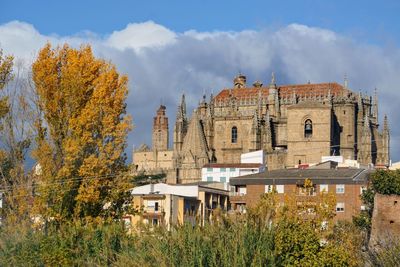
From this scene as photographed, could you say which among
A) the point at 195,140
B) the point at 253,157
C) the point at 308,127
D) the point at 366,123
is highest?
the point at 366,123

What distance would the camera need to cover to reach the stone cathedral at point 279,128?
312ft

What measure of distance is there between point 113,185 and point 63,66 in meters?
5.87

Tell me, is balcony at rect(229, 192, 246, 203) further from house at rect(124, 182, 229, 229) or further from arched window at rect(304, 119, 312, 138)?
arched window at rect(304, 119, 312, 138)

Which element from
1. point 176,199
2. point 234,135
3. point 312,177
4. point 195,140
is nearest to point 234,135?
point 234,135

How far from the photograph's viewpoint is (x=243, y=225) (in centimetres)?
2561

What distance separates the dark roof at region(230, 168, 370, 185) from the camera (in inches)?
2432

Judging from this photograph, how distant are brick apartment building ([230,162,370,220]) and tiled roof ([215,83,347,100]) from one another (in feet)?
114

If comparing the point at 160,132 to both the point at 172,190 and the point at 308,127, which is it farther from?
the point at 172,190

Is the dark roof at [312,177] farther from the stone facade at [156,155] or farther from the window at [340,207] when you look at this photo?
the stone facade at [156,155]

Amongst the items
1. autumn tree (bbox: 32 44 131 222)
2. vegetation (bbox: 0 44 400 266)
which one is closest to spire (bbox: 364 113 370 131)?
vegetation (bbox: 0 44 400 266)

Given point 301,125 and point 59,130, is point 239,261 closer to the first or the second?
point 59,130

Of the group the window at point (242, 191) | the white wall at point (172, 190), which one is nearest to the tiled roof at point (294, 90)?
the window at point (242, 191)

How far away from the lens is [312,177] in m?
62.1

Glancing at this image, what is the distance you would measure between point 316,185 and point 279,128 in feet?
127
